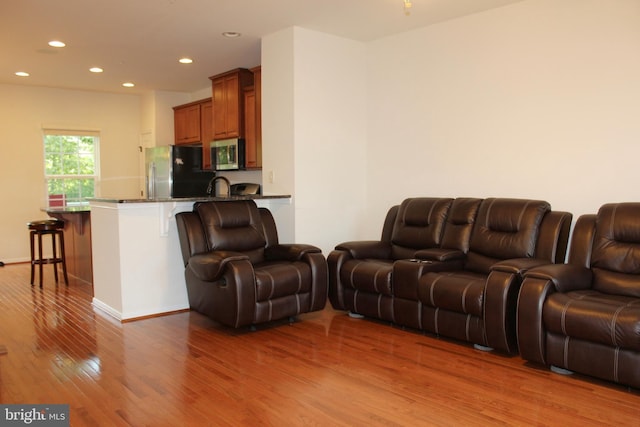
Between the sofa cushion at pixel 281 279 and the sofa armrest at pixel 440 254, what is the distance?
911mm

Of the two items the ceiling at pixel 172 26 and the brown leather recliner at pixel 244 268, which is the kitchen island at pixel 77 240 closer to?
the ceiling at pixel 172 26

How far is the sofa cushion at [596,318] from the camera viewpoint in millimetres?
2623

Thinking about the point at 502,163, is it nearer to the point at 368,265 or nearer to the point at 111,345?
the point at 368,265

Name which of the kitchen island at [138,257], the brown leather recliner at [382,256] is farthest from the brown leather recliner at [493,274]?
the kitchen island at [138,257]

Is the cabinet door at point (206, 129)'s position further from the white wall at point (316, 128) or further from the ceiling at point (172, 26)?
the white wall at point (316, 128)

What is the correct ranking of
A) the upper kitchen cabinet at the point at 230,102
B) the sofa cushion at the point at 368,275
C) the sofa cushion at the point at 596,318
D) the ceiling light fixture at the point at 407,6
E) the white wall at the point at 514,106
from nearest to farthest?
the sofa cushion at the point at 596,318, the ceiling light fixture at the point at 407,6, the white wall at the point at 514,106, the sofa cushion at the point at 368,275, the upper kitchen cabinet at the point at 230,102

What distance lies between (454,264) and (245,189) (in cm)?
346

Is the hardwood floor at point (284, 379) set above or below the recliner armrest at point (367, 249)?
below

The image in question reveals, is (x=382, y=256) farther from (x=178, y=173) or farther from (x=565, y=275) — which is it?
(x=178, y=173)

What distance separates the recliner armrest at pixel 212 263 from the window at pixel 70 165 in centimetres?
484

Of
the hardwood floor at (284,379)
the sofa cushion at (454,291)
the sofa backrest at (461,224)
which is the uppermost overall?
the sofa backrest at (461,224)

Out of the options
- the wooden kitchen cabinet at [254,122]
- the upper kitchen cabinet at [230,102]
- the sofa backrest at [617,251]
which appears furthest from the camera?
the upper kitchen cabinet at [230,102]

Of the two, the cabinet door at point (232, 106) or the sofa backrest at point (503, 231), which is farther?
the cabinet door at point (232, 106)

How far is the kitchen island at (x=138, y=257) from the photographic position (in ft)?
13.9
